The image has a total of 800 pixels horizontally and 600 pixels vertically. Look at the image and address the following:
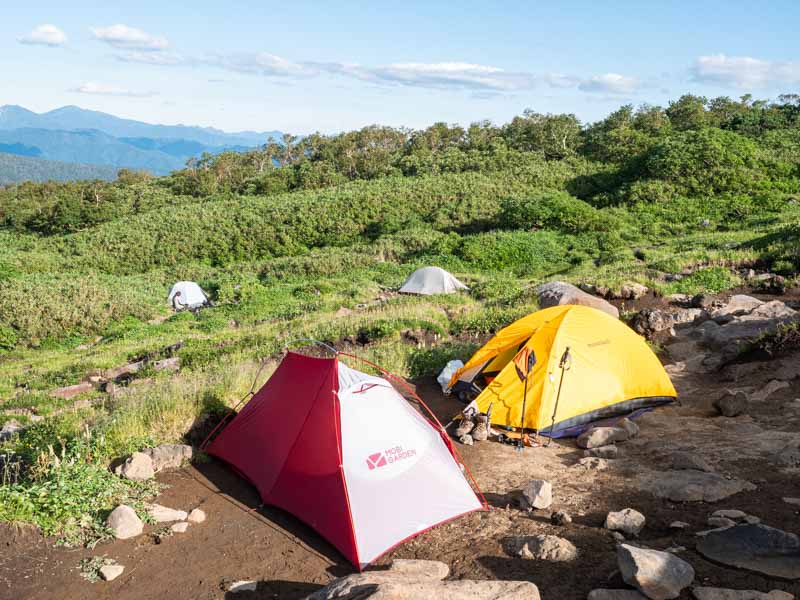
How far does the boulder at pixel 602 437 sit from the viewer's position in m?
8.24

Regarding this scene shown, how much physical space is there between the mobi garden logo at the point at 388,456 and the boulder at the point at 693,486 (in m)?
2.46

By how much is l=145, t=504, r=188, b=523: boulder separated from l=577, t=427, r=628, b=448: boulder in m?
4.87

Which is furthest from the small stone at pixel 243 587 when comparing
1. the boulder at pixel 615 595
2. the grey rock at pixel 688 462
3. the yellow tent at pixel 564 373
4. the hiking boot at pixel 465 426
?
the grey rock at pixel 688 462

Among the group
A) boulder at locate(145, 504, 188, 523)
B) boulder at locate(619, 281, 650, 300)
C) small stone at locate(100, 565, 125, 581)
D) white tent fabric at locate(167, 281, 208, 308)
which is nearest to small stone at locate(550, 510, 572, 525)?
boulder at locate(145, 504, 188, 523)

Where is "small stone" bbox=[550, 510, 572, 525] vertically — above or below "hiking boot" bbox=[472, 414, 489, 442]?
above

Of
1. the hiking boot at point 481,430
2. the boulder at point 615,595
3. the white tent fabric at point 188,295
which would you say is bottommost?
the white tent fabric at point 188,295

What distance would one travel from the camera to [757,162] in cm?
3431

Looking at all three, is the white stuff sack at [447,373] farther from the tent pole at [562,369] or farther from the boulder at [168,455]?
the boulder at [168,455]

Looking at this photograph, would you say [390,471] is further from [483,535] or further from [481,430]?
[481,430]

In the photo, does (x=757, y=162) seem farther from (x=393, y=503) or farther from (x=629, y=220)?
(x=393, y=503)

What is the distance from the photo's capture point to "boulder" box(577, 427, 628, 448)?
8.24m

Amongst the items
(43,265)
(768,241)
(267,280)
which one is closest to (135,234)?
(43,265)

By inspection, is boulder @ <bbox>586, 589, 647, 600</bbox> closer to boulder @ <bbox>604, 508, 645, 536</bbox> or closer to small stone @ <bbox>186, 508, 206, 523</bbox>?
boulder @ <bbox>604, 508, 645, 536</bbox>

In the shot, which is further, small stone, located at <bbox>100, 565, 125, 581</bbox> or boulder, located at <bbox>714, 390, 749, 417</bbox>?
boulder, located at <bbox>714, 390, 749, 417</bbox>
